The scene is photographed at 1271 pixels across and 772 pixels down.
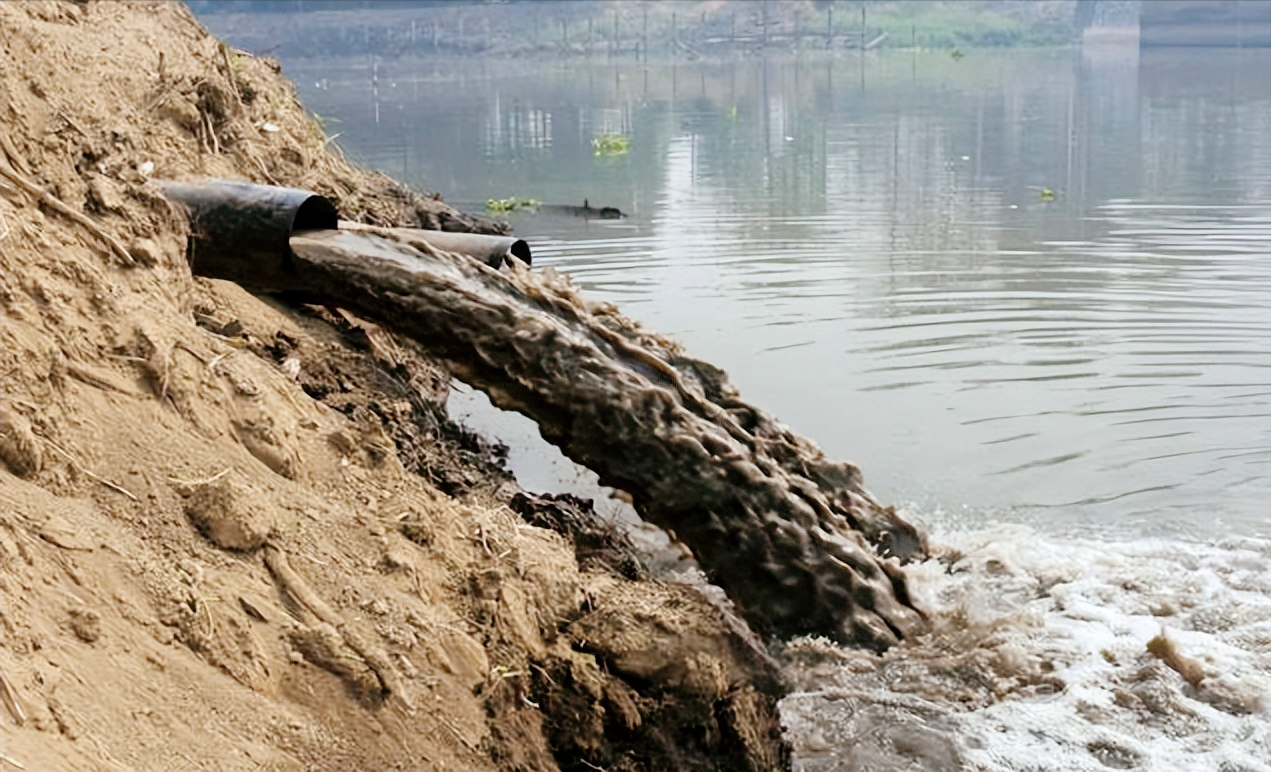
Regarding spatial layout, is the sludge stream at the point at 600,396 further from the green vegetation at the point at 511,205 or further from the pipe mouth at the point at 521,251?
the green vegetation at the point at 511,205

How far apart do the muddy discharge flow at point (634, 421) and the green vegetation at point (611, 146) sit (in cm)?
1915

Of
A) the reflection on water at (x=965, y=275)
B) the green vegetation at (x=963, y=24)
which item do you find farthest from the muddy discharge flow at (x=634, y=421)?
the green vegetation at (x=963, y=24)

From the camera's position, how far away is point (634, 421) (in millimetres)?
5750

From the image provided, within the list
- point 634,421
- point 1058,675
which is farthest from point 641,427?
point 1058,675

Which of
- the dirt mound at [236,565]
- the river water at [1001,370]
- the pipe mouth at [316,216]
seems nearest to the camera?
the dirt mound at [236,565]

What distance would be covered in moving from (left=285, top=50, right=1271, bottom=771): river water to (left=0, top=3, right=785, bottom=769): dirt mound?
3.10 ft

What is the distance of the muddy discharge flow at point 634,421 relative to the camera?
18.8ft

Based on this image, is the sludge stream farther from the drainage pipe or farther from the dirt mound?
the dirt mound

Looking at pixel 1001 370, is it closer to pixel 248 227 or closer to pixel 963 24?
pixel 248 227

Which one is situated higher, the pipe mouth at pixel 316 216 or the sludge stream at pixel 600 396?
the pipe mouth at pixel 316 216

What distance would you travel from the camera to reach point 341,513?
15.8ft

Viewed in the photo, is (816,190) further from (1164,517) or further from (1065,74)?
(1065,74)

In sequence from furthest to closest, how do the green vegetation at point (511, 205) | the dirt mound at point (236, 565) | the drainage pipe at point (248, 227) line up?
the green vegetation at point (511, 205) → the drainage pipe at point (248, 227) → the dirt mound at point (236, 565)

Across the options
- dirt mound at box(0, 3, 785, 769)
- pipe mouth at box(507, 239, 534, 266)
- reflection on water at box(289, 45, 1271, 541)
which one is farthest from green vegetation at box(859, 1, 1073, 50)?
dirt mound at box(0, 3, 785, 769)
